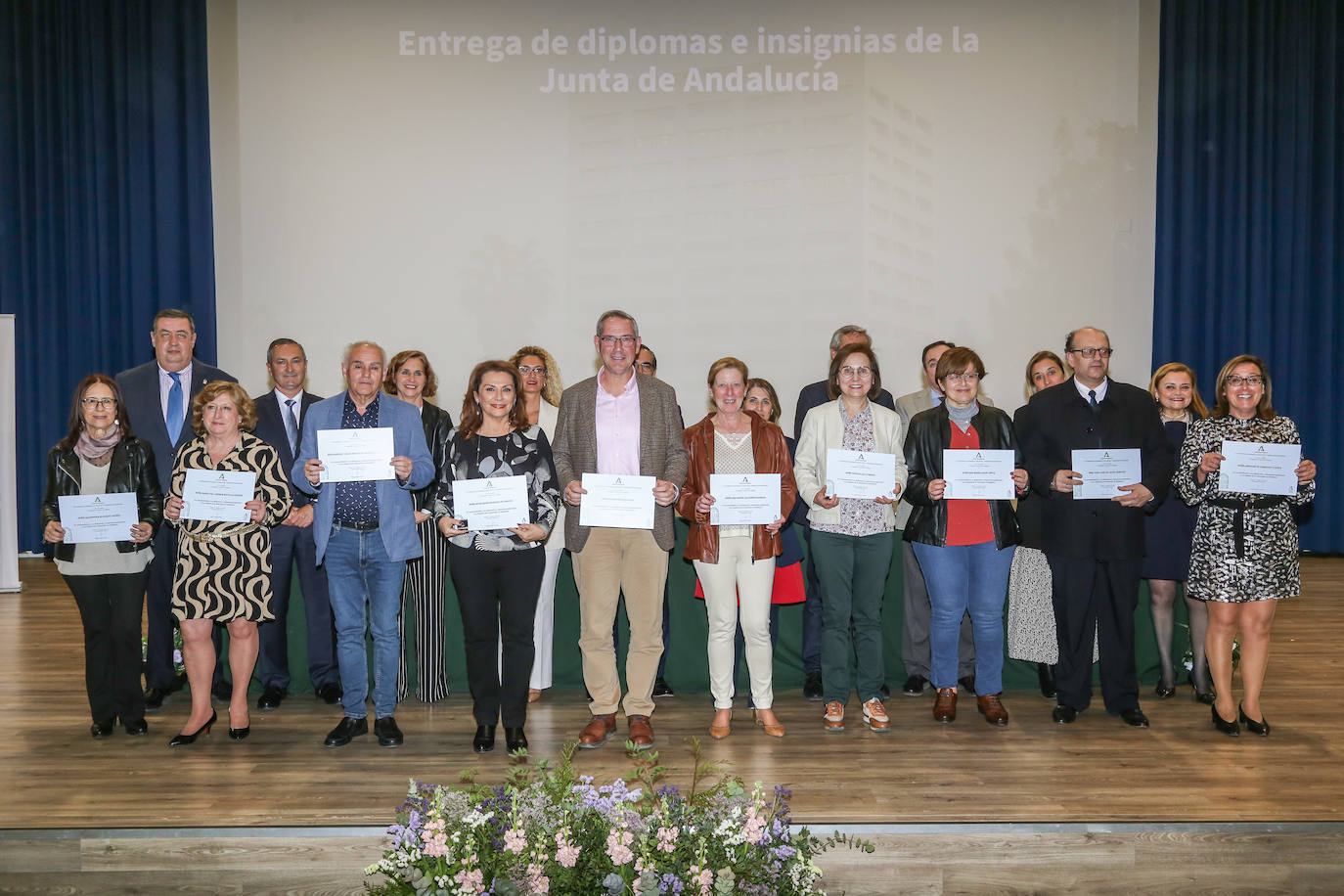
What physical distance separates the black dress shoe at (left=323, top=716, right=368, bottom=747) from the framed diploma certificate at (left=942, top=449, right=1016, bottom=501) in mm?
2694

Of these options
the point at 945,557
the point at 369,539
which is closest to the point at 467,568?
the point at 369,539

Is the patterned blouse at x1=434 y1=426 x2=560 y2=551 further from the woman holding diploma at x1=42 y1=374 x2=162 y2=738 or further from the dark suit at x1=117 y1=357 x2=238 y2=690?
the dark suit at x1=117 y1=357 x2=238 y2=690

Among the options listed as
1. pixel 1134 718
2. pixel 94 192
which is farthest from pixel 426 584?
pixel 94 192

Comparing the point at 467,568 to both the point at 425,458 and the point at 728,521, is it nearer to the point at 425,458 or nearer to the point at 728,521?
the point at 425,458

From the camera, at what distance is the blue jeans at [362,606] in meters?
3.82

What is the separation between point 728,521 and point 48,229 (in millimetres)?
7726

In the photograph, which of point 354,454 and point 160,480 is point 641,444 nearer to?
point 354,454

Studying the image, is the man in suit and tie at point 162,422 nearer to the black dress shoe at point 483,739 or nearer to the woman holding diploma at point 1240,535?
the black dress shoe at point 483,739

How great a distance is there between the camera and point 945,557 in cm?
407

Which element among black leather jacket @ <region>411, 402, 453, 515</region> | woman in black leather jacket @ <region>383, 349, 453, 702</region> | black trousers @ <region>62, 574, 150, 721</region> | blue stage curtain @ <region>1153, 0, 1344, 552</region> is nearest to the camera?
black trousers @ <region>62, 574, 150, 721</region>

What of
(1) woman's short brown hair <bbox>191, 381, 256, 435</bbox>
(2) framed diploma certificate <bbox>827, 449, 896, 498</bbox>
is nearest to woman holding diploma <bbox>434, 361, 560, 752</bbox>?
(1) woman's short brown hair <bbox>191, 381, 256, 435</bbox>

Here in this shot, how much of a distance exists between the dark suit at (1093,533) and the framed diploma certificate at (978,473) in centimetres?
26

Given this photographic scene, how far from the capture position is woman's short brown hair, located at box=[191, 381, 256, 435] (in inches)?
150

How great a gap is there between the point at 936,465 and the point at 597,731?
1.85 meters
